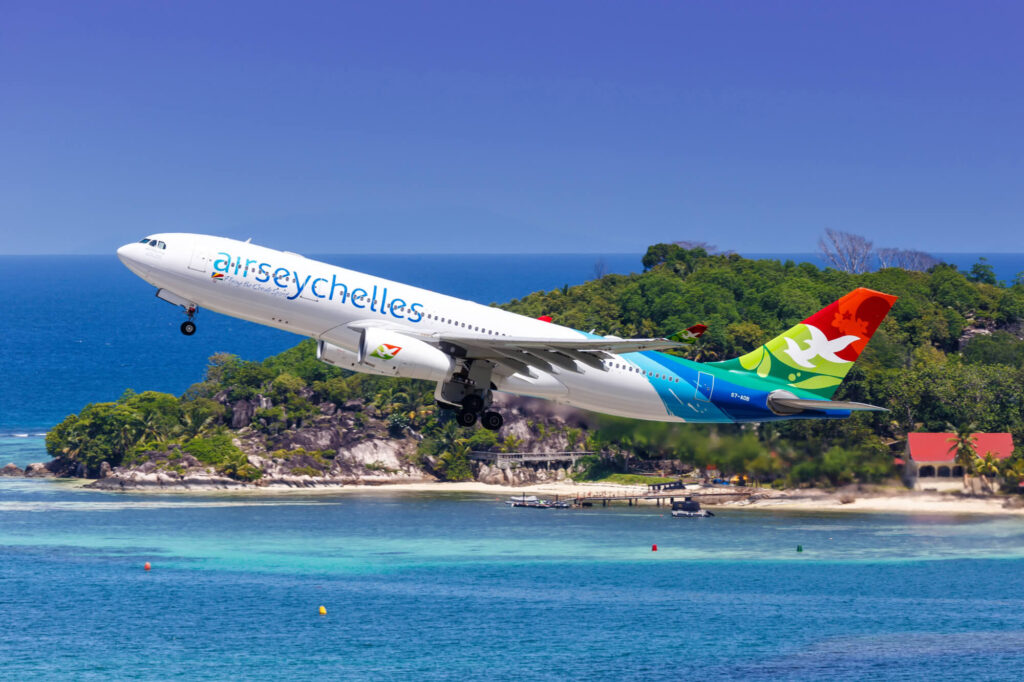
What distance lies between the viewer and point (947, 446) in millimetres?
157250

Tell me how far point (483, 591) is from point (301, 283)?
313 feet

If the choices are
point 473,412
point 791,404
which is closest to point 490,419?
point 473,412

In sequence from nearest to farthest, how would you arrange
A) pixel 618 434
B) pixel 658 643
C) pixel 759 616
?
pixel 618 434 → pixel 658 643 → pixel 759 616

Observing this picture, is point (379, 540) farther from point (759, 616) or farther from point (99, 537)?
point (759, 616)

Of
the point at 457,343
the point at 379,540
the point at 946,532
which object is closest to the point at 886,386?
the point at 946,532

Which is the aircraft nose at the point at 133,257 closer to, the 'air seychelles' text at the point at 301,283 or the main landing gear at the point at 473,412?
the 'air seychelles' text at the point at 301,283

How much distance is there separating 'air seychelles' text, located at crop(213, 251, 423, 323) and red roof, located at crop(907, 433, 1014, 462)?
10482 centimetres

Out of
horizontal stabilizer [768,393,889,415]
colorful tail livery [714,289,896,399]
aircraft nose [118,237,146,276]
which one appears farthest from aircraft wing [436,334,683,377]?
aircraft nose [118,237,146,276]

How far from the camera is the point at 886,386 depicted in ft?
561

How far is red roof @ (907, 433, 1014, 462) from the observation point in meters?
154

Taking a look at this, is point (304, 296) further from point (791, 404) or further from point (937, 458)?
point (937, 458)

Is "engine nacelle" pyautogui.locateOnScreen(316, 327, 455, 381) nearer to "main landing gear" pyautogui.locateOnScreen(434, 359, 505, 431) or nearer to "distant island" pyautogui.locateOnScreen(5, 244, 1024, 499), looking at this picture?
"main landing gear" pyautogui.locateOnScreen(434, 359, 505, 431)

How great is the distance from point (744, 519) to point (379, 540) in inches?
1820

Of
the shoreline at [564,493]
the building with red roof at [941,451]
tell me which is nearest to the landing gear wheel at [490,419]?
the building with red roof at [941,451]
